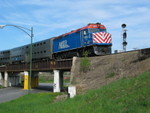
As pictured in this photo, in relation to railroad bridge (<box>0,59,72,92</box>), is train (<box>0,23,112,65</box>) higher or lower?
higher

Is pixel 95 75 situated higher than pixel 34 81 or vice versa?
pixel 95 75

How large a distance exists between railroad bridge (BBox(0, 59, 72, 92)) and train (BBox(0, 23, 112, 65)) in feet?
3.39

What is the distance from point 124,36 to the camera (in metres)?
22.9

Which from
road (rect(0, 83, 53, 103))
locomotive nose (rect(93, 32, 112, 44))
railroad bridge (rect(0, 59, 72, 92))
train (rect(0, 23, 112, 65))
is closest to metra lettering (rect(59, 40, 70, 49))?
train (rect(0, 23, 112, 65))

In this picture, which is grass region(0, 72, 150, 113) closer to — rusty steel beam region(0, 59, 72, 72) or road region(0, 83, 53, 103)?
rusty steel beam region(0, 59, 72, 72)

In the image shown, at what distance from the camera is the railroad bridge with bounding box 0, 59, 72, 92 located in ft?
97.9

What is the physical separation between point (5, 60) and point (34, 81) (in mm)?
9082

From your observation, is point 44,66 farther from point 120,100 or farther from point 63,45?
point 120,100

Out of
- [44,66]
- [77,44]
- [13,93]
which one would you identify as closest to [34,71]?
[13,93]

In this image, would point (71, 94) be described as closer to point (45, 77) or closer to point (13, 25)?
point (13, 25)

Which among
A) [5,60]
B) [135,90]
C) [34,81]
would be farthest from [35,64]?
[135,90]

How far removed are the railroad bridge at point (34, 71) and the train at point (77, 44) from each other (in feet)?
3.39

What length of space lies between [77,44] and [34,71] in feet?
67.7

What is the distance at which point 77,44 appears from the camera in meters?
25.9
